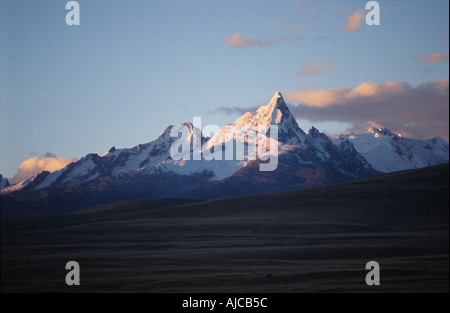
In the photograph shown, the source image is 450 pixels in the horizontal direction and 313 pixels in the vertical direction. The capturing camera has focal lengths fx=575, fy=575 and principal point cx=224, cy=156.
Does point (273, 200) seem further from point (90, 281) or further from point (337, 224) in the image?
point (90, 281)

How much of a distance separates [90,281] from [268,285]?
12.9m

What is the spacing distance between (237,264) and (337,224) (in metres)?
52.1

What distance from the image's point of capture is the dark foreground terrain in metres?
38.9

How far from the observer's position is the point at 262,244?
78125 mm

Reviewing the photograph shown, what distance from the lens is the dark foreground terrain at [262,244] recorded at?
1532 inches

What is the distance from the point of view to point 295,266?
158ft
